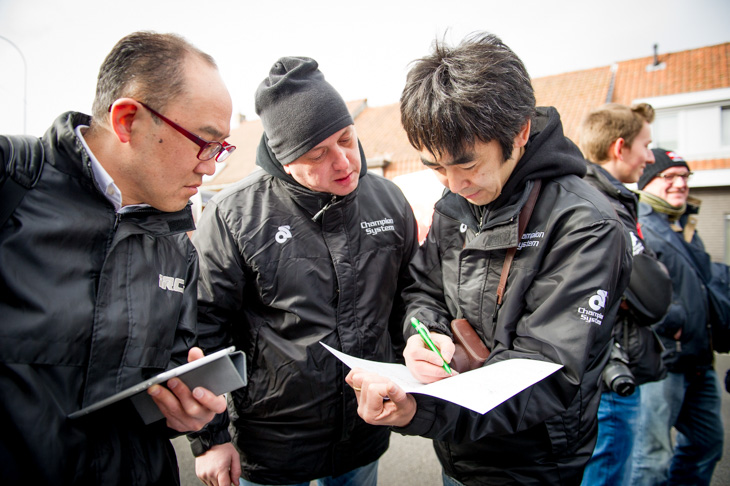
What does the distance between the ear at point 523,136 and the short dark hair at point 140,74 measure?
3.80 feet

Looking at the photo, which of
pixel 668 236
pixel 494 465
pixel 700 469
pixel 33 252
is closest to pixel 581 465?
pixel 494 465

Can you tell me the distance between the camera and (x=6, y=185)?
3.69ft

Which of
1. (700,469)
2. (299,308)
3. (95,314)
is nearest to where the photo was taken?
(95,314)

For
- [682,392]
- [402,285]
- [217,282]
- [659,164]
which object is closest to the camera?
[217,282]

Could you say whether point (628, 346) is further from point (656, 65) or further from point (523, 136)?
point (656, 65)

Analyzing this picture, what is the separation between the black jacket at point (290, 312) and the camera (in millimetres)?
1823

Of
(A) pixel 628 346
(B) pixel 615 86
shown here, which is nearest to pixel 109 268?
(A) pixel 628 346

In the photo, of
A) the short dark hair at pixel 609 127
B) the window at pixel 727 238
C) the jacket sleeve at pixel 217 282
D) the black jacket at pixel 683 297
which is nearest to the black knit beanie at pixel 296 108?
the jacket sleeve at pixel 217 282

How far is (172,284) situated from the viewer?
150 cm

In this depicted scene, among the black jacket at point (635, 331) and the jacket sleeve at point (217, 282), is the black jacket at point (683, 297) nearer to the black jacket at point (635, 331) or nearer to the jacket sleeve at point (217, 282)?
the black jacket at point (635, 331)

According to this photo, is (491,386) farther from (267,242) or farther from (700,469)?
(700,469)

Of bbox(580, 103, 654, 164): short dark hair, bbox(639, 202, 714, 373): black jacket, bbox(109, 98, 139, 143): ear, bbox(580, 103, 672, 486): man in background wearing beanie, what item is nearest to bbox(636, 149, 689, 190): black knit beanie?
bbox(639, 202, 714, 373): black jacket

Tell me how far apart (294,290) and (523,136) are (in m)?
1.09

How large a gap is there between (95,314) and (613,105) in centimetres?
322
